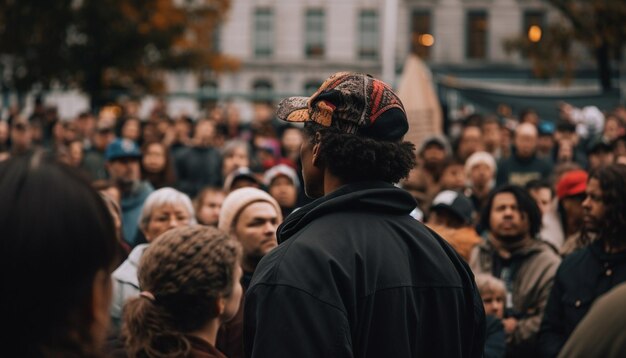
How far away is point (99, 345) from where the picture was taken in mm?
2086

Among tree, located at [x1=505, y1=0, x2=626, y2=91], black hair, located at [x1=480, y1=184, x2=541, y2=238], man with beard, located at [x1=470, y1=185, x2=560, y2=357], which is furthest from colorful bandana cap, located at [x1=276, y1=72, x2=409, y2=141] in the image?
tree, located at [x1=505, y1=0, x2=626, y2=91]

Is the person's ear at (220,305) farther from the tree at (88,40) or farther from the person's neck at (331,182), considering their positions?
the tree at (88,40)

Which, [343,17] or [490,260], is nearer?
[490,260]

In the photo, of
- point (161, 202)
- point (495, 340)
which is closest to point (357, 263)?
point (495, 340)

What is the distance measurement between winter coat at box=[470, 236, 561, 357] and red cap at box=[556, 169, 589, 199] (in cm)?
132

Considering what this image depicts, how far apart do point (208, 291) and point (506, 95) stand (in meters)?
16.1

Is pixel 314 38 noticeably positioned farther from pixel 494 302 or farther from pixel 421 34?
pixel 494 302

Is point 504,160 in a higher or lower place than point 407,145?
lower

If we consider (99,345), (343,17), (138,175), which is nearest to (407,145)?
(99,345)

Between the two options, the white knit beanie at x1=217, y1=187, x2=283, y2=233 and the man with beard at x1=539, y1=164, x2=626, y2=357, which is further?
the white knit beanie at x1=217, y1=187, x2=283, y2=233

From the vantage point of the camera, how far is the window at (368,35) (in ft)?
189

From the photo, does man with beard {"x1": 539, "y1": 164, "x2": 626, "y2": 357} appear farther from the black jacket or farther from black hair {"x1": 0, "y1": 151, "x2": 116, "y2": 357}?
black hair {"x1": 0, "y1": 151, "x2": 116, "y2": 357}

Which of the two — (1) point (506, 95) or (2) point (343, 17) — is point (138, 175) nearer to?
(1) point (506, 95)

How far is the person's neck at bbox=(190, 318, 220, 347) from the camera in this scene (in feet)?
13.1
